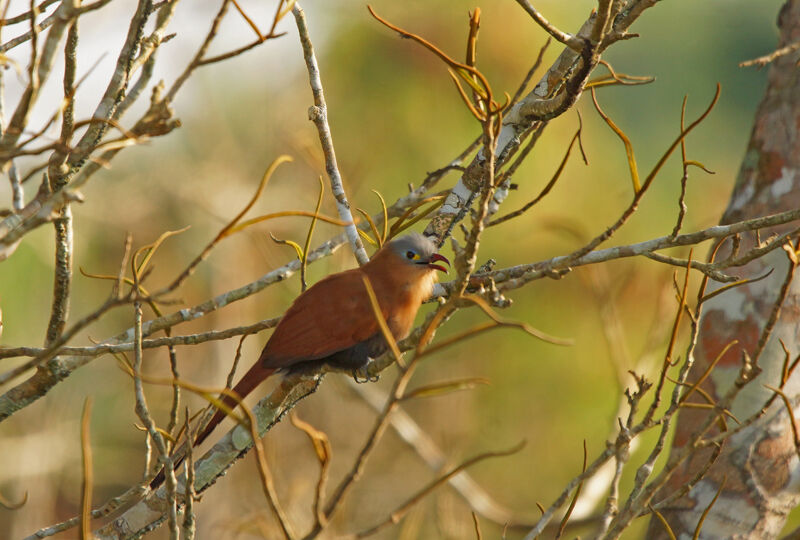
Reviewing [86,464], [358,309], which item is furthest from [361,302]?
[86,464]

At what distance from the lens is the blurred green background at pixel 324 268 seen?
8281 millimetres

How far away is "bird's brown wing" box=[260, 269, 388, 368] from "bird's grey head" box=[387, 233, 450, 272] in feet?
0.74

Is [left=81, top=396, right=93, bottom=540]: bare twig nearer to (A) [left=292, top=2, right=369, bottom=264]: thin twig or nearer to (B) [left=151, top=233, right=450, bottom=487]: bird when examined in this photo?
(A) [left=292, top=2, right=369, bottom=264]: thin twig

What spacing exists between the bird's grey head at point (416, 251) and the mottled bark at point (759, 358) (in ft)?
4.50

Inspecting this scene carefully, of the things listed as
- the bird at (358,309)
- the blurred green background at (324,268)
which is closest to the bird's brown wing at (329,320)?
the bird at (358,309)

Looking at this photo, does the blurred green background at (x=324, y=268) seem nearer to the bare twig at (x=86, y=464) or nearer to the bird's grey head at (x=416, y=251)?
the bird's grey head at (x=416, y=251)

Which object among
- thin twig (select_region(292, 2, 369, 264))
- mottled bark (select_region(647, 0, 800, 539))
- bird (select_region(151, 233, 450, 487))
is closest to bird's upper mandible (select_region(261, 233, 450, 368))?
bird (select_region(151, 233, 450, 487))

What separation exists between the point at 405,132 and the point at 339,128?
0.93 meters

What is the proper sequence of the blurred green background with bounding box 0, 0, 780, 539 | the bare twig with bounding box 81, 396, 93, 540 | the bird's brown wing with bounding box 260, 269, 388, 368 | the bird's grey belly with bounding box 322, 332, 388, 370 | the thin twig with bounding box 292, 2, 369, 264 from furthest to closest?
the blurred green background with bounding box 0, 0, 780, 539
the bird's grey belly with bounding box 322, 332, 388, 370
the bird's brown wing with bounding box 260, 269, 388, 368
the thin twig with bounding box 292, 2, 369, 264
the bare twig with bounding box 81, 396, 93, 540

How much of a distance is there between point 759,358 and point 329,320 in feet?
6.67

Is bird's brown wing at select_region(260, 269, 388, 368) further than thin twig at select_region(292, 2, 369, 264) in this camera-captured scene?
Yes

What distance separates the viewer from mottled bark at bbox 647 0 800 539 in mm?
3783

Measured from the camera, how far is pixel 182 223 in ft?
30.4

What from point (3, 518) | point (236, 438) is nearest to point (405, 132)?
point (236, 438)
